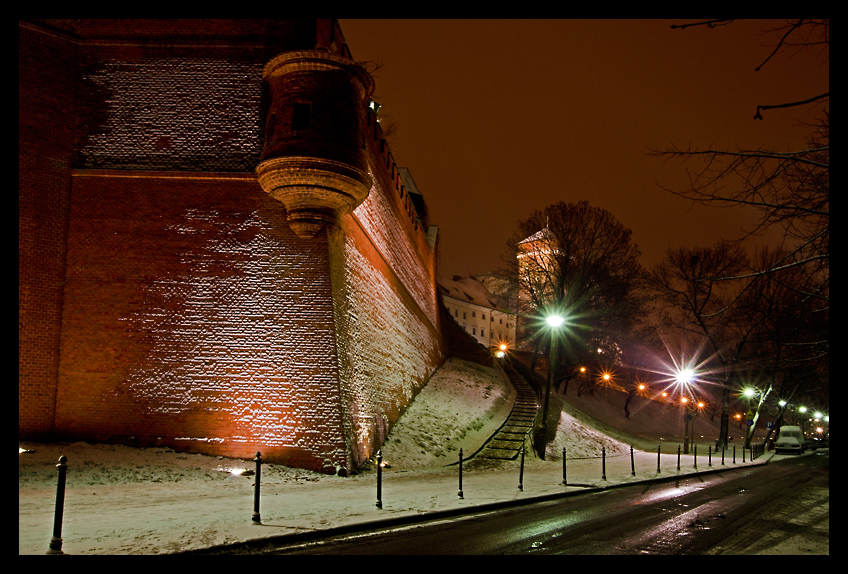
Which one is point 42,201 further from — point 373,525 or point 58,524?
point 373,525

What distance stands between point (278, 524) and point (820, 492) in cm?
1439

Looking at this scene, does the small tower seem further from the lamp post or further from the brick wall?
the lamp post

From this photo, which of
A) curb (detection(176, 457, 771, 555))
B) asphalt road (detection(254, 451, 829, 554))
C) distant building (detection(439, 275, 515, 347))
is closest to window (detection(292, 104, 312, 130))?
curb (detection(176, 457, 771, 555))

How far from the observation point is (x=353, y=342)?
1653 centimetres

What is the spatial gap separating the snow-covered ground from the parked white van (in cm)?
2186

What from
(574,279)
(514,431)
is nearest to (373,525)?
(514,431)

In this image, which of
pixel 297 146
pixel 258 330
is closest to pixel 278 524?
pixel 258 330

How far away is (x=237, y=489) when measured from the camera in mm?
11328

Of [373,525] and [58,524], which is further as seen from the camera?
[373,525]

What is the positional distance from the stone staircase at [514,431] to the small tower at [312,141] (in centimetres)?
980

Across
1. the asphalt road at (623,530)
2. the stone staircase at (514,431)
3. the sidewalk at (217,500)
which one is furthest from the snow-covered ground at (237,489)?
the asphalt road at (623,530)

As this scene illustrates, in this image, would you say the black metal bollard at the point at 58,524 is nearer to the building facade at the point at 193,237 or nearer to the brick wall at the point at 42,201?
the building facade at the point at 193,237

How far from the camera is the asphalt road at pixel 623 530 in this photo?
7.53m

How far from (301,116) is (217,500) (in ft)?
30.8
